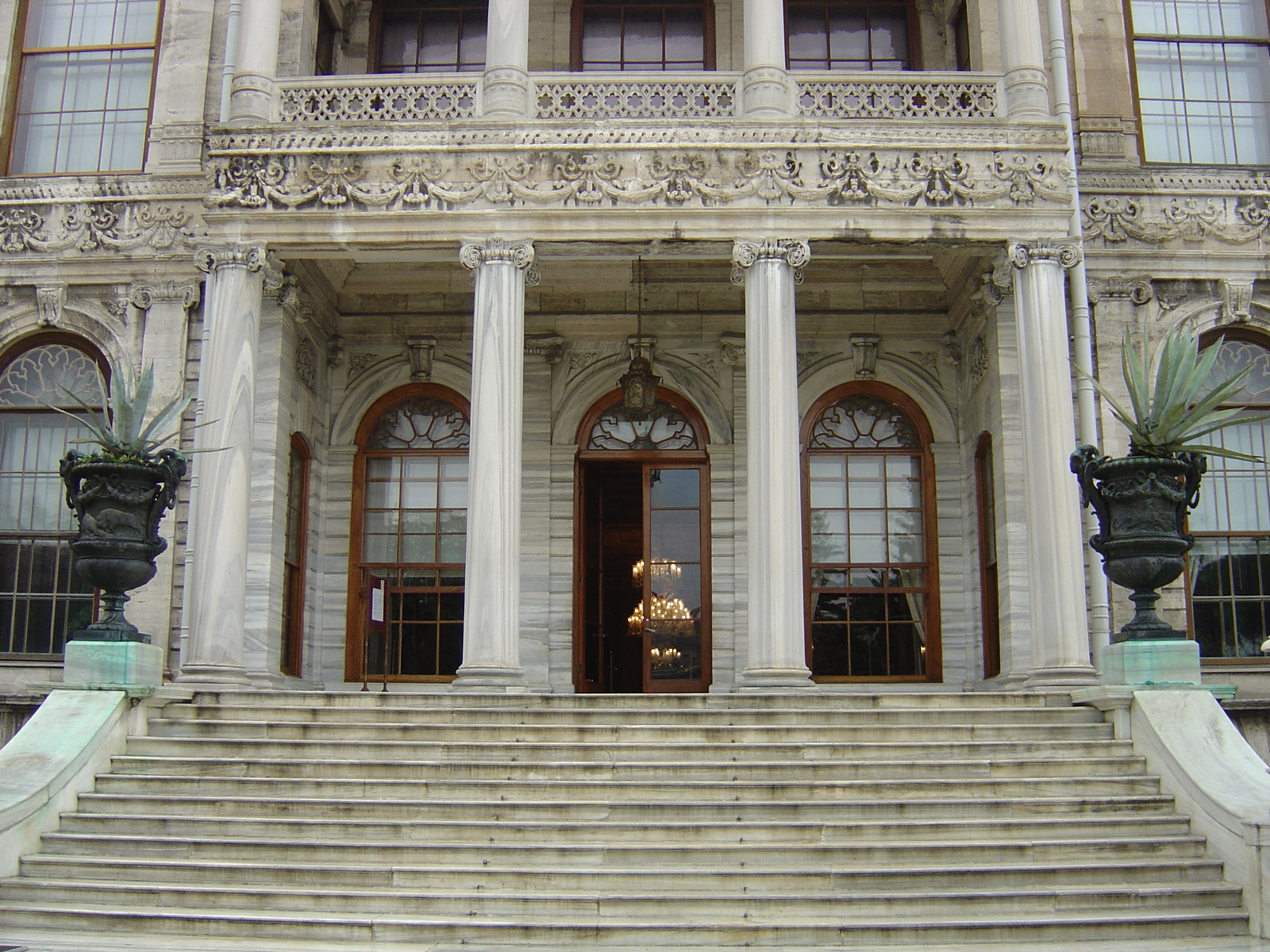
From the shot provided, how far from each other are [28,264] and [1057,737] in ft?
40.7

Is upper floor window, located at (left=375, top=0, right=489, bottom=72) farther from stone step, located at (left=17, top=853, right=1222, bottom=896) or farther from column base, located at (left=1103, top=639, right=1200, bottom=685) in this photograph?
stone step, located at (left=17, top=853, right=1222, bottom=896)

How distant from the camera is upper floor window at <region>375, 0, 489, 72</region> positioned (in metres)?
16.9

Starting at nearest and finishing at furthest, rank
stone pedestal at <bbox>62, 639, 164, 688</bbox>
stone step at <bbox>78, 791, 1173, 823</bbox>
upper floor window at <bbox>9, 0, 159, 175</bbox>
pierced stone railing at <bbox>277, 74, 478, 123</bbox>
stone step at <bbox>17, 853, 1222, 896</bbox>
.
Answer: stone step at <bbox>17, 853, 1222, 896</bbox>
stone step at <bbox>78, 791, 1173, 823</bbox>
stone pedestal at <bbox>62, 639, 164, 688</bbox>
pierced stone railing at <bbox>277, 74, 478, 123</bbox>
upper floor window at <bbox>9, 0, 159, 175</bbox>

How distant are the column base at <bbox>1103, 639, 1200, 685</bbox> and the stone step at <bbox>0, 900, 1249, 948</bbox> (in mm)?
2356

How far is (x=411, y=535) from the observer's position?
16203 millimetres

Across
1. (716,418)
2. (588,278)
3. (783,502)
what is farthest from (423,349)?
(783,502)

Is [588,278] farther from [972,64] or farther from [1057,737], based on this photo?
[1057,737]

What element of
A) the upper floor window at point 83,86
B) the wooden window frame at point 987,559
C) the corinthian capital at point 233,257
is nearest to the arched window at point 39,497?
the upper floor window at point 83,86

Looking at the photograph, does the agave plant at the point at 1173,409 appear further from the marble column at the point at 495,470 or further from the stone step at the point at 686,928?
the marble column at the point at 495,470

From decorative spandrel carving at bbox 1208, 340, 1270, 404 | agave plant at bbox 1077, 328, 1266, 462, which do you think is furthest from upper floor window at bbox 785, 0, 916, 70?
agave plant at bbox 1077, 328, 1266, 462

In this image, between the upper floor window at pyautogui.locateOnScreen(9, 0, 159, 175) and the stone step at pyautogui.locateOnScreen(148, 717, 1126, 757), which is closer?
the stone step at pyautogui.locateOnScreen(148, 717, 1126, 757)

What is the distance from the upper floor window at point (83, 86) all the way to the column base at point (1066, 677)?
38.7ft

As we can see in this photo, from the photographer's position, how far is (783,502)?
12.7m

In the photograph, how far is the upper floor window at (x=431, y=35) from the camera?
16891 mm
